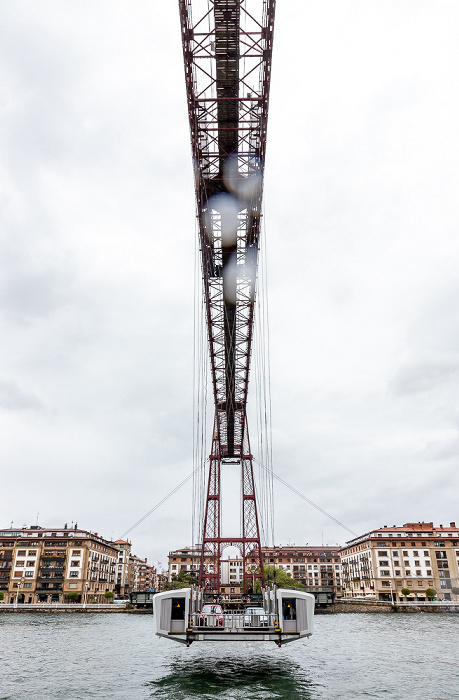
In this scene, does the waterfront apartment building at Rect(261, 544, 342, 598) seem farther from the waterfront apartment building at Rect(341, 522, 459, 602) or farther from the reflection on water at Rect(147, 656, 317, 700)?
the reflection on water at Rect(147, 656, 317, 700)

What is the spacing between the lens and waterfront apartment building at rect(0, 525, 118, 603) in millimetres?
76688

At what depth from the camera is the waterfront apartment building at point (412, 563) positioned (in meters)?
81.2

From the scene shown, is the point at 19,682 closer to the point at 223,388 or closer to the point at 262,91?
the point at 262,91

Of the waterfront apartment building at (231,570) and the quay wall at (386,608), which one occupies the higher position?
the waterfront apartment building at (231,570)

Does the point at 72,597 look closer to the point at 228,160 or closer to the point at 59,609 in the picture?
the point at 59,609

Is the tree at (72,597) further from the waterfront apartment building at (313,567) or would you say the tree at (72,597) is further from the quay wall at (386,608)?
the waterfront apartment building at (313,567)

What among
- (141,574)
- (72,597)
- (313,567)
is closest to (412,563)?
(313,567)

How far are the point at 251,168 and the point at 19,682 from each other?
17.9 meters

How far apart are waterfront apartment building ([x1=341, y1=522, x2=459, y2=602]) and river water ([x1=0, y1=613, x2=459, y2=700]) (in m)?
60.2

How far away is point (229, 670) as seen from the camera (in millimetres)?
17047

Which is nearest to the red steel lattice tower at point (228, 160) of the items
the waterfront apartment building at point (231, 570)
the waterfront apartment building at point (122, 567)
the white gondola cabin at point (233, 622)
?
the white gondola cabin at point (233, 622)

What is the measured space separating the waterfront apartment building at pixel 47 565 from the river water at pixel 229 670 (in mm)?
54549

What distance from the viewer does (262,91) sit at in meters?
17.4

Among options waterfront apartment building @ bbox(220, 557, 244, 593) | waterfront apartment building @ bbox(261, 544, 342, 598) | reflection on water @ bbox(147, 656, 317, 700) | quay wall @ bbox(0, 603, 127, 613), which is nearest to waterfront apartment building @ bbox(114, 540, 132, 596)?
waterfront apartment building @ bbox(220, 557, 244, 593)
